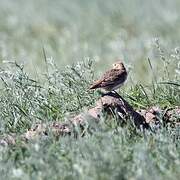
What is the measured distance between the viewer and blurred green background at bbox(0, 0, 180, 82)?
46.5 ft

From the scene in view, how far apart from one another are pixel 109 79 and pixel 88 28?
27.4 feet

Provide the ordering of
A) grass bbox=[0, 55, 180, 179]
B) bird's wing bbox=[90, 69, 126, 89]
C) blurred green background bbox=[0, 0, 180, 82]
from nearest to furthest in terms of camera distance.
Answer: grass bbox=[0, 55, 180, 179]
bird's wing bbox=[90, 69, 126, 89]
blurred green background bbox=[0, 0, 180, 82]

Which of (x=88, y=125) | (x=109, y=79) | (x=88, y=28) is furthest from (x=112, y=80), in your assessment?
(x=88, y=28)

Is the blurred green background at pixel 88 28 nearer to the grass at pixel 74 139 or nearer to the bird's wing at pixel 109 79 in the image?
the grass at pixel 74 139

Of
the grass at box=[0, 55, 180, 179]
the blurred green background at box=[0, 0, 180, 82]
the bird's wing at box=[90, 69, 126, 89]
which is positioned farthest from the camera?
the blurred green background at box=[0, 0, 180, 82]

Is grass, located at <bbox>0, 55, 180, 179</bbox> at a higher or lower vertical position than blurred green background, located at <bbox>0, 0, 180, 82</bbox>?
lower

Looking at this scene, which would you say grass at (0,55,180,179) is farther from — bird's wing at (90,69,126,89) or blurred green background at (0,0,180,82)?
blurred green background at (0,0,180,82)

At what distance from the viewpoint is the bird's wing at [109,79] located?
7344 millimetres

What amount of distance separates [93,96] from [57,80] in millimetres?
402

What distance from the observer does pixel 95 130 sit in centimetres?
652

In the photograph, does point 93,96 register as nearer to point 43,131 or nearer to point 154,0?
point 43,131

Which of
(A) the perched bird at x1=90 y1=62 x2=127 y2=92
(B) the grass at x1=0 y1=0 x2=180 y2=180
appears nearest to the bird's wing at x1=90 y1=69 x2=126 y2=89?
(A) the perched bird at x1=90 y1=62 x2=127 y2=92

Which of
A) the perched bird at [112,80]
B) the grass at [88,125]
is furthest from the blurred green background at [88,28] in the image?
the perched bird at [112,80]

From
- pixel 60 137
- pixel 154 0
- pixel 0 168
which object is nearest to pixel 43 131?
pixel 60 137
